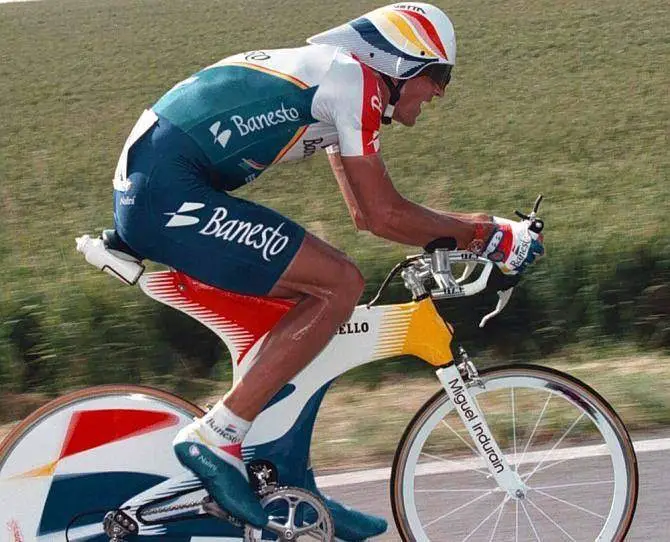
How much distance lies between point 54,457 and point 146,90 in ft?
73.0

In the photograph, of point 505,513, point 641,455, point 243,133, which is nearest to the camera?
point 243,133

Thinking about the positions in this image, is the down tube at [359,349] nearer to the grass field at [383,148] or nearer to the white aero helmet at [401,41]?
the white aero helmet at [401,41]

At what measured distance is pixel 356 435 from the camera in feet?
16.7

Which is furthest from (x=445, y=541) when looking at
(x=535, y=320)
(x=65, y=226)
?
(x=65, y=226)

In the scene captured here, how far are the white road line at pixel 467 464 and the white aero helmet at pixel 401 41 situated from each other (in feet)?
4.25

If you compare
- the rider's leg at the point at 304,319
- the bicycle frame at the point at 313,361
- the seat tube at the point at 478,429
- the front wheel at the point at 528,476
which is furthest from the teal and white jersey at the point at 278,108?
the front wheel at the point at 528,476

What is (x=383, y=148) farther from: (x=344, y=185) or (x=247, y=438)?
(x=247, y=438)

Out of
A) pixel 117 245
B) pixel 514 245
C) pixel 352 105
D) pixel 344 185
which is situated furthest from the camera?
pixel 344 185

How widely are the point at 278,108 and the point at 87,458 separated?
3.93ft

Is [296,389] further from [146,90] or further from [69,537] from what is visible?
[146,90]

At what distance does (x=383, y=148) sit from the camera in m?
16.5

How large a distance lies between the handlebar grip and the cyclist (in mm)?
16

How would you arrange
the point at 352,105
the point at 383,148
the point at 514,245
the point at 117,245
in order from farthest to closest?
the point at 383,148 < the point at 117,245 < the point at 514,245 < the point at 352,105

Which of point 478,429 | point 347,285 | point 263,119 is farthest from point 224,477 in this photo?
point 263,119
